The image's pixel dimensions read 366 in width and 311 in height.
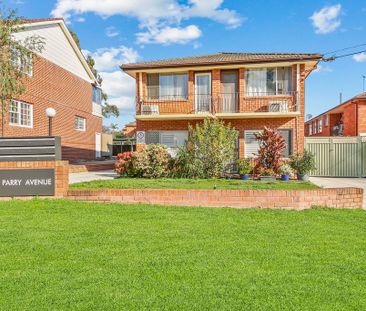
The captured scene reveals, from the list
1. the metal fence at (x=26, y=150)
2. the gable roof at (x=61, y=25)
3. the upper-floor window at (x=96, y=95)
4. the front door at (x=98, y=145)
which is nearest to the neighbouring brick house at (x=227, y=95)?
the gable roof at (x=61, y=25)

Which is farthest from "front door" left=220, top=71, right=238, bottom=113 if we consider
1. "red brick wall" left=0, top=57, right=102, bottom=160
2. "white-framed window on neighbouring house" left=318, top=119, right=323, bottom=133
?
"white-framed window on neighbouring house" left=318, top=119, right=323, bottom=133

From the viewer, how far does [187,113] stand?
1875cm

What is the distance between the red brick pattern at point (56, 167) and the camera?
9328 millimetres

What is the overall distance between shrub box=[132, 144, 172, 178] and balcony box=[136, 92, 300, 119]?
3577 millimetres

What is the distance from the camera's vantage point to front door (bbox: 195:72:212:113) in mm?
18734

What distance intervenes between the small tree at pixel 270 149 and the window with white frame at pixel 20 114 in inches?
490

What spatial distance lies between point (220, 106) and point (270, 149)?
4.14 metres

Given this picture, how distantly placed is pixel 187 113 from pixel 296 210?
1114 cm

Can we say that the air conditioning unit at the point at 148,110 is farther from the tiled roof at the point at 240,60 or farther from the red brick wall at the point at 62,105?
the red brick wall at the point at 62,105

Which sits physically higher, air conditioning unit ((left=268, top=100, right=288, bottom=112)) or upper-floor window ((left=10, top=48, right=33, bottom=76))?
upper-floor window ((left=10, top=48, right=33, bottom=76))

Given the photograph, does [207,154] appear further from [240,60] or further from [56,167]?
[56,167]

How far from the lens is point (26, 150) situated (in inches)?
375

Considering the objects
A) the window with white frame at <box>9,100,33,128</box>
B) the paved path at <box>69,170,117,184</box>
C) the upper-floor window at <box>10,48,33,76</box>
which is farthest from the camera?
the window with white frame at <box>9,100,33,128</box>

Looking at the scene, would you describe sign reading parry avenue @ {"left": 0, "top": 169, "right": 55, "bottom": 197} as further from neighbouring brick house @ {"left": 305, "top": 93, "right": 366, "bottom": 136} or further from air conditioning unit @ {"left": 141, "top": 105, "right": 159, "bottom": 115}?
neighbouring brick house @ {"left": 305, "top": 93, "right": 366, "bottom": 136}
